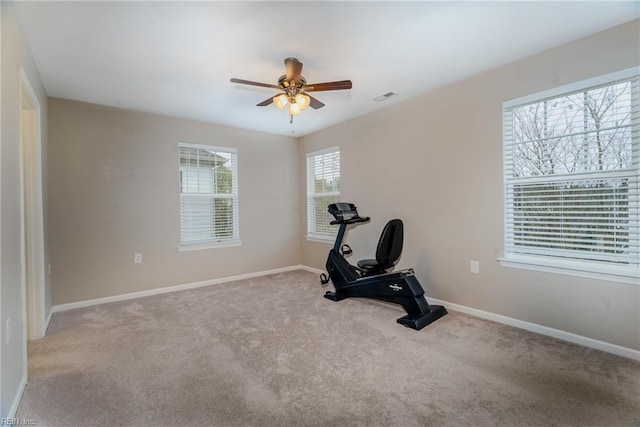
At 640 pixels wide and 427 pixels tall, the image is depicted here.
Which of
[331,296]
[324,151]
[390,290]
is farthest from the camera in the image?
[324,151]

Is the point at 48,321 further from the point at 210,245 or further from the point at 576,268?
the point at 576,268

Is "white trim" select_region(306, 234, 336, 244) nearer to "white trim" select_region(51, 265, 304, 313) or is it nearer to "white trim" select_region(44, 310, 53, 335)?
"white trim" select_region(51, 265, 304, 313)

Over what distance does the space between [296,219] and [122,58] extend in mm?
3453

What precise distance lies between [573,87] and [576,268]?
4.88ft

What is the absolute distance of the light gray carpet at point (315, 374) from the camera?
1624 millimetres

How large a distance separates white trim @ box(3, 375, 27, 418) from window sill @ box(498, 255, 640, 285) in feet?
12.2

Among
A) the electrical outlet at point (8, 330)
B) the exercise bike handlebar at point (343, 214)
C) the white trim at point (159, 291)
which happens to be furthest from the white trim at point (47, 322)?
the exercise bike handlebar at point (343, 214)

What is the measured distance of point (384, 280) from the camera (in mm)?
3133

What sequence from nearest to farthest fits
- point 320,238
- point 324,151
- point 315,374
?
point 315,374
point 324,151
point 320,238

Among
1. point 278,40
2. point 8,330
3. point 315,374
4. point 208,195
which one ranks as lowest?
point 315,374

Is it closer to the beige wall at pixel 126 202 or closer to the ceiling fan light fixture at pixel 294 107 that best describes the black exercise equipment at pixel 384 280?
the ceiling fan light fixture at pixel 294 107

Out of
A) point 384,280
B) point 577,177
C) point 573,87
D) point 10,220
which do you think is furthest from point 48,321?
point 573,87

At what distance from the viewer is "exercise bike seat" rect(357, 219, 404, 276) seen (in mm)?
3209

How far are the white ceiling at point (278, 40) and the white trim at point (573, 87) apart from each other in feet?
1.17
